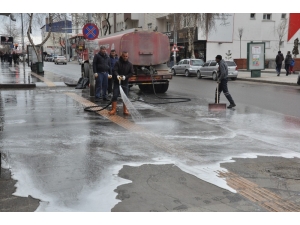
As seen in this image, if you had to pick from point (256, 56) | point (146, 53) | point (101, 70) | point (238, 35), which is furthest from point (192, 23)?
point (101, 70)

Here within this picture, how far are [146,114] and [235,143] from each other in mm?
Result: 3655

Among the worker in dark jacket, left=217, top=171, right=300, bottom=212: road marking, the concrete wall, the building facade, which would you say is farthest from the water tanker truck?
the concrete wall

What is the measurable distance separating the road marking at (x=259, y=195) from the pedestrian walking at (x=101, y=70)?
822cm

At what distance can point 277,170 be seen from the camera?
5215mm

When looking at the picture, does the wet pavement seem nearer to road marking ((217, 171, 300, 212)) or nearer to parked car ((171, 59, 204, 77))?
road marking ((217, 171, 300, 212))

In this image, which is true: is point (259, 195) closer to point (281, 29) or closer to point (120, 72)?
point (120, 72)

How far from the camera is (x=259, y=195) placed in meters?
4.27

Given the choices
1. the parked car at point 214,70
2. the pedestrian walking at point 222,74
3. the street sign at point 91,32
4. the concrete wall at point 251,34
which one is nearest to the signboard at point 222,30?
the concrete wall at point 251,34

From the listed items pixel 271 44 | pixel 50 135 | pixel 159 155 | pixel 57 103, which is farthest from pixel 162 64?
pixel 271 44

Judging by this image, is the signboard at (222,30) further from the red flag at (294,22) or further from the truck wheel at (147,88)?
the truck wheel at (147,88)

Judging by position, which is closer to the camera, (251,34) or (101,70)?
(101,70)

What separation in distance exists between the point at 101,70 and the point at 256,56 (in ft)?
52.5

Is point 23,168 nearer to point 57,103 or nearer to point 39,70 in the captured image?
point 57,103

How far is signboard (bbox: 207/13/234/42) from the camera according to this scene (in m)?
39.5
